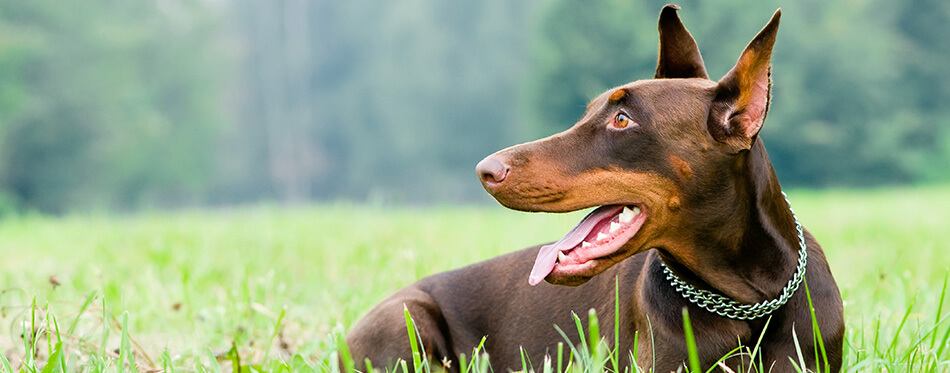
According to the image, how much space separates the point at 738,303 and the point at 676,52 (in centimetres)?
103

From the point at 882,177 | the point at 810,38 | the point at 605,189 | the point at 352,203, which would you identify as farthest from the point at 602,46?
the point at 605,189

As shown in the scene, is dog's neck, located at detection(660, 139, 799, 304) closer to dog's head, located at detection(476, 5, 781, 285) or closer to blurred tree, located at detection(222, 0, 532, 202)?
dog's head, located at detection(476, 5, 781, 285)

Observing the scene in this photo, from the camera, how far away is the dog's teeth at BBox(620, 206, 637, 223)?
2.59 m

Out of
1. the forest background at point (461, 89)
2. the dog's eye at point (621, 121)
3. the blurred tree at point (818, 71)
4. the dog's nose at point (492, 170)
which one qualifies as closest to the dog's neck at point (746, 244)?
the dog's eye at point (621, 121)

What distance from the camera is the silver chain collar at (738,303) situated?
2.64 m

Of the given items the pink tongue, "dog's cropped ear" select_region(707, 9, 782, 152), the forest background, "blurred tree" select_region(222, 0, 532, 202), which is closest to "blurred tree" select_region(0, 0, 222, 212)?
the forest background

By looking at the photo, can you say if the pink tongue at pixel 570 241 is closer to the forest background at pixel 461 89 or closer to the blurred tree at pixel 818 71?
the forest background at pixel 461 89

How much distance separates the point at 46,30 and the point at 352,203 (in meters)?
25.2

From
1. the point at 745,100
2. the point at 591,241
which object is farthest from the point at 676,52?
the point at 591,241

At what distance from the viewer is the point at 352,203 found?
11344 mm

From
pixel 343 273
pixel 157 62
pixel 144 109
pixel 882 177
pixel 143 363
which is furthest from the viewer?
pixel 157 62

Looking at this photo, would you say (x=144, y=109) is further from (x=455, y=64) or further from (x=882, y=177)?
(x=882, y=177)

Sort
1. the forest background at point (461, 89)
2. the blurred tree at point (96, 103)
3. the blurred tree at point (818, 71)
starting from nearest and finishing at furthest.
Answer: the blurred tree at point (818, 71)
the forest background at point (461, 89)
the blurred tree at point (96, 103)

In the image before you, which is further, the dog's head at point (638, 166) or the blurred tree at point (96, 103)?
the blurred tree at point (96, 103)
